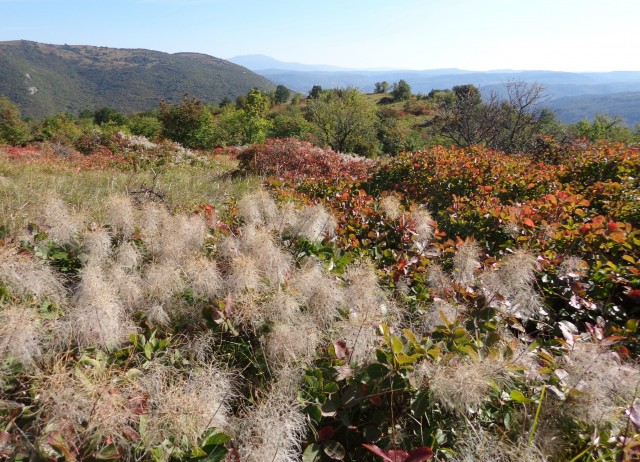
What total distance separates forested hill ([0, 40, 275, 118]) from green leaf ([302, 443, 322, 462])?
94.0 metres

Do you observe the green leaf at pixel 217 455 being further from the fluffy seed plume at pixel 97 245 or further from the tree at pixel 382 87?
the tree at pixel 382 87

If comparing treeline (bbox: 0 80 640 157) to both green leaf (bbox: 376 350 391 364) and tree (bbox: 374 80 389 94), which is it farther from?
tree (bbox: 374 80 389 94)

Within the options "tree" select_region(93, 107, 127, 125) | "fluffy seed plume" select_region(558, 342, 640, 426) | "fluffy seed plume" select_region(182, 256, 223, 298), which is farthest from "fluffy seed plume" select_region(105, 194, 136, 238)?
"tree" select_region(93, 107, 127, 125)

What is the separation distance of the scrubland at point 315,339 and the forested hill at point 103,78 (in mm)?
92431

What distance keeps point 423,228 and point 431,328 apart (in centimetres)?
141

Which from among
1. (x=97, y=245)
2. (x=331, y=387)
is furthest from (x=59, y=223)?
(x=331, y=387)

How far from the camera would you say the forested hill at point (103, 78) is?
103500 mm

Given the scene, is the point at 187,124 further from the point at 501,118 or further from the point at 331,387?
the point at 331,387

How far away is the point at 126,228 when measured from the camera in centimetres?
306

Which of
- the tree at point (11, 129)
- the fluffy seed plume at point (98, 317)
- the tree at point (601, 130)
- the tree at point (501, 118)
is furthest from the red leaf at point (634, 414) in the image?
the tree at point (11, 129)

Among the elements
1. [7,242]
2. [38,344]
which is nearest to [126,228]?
[7,242]

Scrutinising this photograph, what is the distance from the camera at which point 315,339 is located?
200 cm

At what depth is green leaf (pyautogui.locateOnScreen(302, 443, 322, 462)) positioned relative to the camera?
152 cm

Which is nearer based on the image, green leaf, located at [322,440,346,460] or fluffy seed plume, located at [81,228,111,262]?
green leaf, located at [322,440,346,460]
